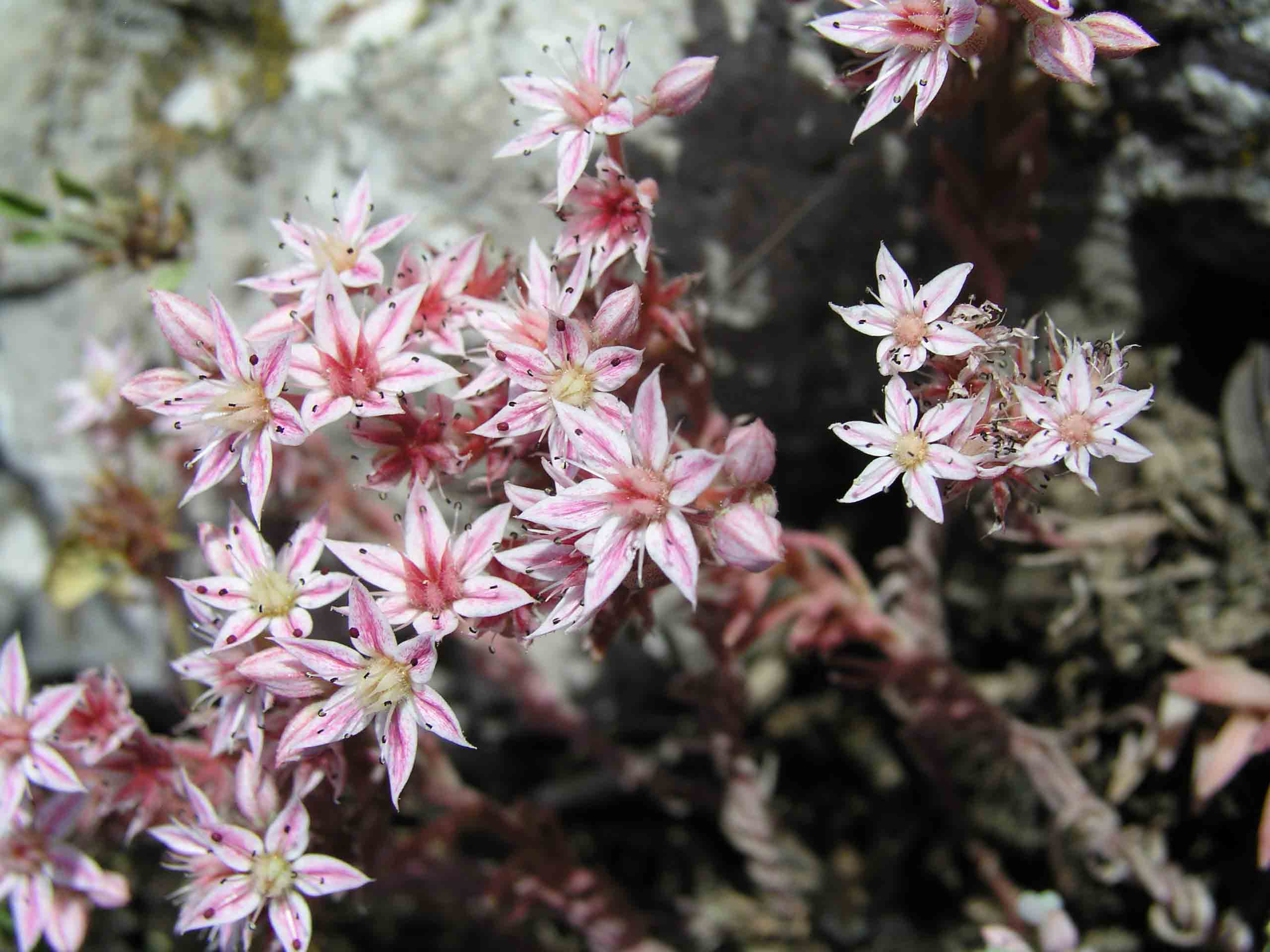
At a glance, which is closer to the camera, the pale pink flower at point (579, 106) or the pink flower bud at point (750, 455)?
the pink flower bud at point (750, 455)

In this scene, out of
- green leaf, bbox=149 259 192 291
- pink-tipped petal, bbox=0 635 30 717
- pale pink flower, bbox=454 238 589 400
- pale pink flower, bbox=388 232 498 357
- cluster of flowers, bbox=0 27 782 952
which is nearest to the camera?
cluster of flowers, bbox=0 27 782 952

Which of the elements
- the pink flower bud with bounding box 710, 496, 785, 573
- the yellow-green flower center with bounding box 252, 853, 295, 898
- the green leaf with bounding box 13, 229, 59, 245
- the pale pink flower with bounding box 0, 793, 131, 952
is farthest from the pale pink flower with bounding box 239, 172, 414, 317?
the green leaf with bounding box 13, 229, 59, 245

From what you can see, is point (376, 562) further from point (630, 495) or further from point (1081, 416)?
point (1081, 416)

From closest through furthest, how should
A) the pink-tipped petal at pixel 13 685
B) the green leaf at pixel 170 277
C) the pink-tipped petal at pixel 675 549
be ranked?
the pink-tipped petal at pixel 675 549 < the pink-tipped petal at pixel 13 685 < the green leaf at pixel 170 277

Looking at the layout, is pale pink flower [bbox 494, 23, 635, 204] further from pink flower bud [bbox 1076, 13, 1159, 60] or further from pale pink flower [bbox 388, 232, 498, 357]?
pink flower bud [bbox 1076, 13, 1159, 60]

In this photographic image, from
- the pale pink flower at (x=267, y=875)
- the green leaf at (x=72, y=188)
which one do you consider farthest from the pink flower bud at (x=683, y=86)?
the green leaf at (x=72, y=188)

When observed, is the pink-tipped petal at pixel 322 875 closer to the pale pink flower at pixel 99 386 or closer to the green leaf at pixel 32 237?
the pale pink flower at pixel 99 386

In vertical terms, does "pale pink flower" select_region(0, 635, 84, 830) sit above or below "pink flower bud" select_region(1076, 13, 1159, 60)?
below
